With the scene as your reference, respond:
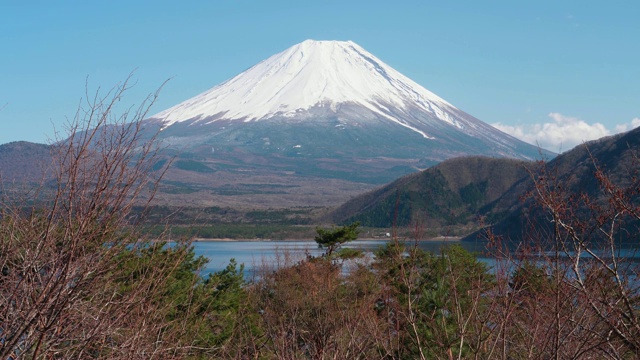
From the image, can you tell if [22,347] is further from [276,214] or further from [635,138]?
[276,214]

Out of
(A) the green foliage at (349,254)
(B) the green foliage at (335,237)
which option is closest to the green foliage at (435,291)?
(A) the green foliage at (349,254)

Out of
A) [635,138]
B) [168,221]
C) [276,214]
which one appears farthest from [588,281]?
[276,214]

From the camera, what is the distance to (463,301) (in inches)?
552

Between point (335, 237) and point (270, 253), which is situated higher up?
point (335, 237)

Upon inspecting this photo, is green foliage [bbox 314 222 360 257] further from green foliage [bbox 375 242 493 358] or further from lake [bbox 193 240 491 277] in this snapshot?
green foliage [bbox 375 242 493 358]

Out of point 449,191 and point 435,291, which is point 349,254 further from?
point 449,191

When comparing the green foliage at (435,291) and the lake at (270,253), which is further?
the lake at (270,253)

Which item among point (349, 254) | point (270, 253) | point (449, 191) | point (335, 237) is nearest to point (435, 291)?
point (349, 254)

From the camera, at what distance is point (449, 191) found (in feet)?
396

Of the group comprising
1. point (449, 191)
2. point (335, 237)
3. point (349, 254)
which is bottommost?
point (349, 254)

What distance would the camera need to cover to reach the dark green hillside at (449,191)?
4518 inches

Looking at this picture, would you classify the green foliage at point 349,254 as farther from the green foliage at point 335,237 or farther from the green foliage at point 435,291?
the green foliage at point 435,291

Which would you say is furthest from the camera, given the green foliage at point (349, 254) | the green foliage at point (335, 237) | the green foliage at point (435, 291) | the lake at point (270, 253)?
the lake at point (270, 253)

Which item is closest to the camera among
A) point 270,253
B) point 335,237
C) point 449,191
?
point 335,237
